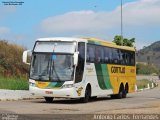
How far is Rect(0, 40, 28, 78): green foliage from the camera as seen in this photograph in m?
40.9

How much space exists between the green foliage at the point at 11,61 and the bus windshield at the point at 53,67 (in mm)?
14356

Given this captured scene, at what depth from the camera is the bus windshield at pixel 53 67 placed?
81.6 ft

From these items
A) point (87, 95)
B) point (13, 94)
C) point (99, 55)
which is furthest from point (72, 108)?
point (13, 94)

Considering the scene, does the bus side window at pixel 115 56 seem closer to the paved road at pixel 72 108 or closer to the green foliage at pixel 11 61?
the paved road at pixel 72 108

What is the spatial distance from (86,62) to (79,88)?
164cm

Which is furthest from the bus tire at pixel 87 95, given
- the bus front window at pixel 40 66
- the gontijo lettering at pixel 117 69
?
the gontijo lettering at pixel 117 69

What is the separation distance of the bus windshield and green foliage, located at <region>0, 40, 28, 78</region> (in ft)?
47.1

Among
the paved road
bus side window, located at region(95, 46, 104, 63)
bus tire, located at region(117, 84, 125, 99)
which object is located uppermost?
bus side window, located at region(95, 46, 104, 63)

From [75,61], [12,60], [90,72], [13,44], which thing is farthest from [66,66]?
[13,44]

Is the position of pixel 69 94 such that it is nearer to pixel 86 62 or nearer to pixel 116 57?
pixel 86 62

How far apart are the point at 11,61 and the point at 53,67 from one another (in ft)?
59.9

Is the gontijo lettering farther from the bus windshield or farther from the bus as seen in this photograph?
the bus windshield

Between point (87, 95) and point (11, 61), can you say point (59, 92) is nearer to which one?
point (87, 95)

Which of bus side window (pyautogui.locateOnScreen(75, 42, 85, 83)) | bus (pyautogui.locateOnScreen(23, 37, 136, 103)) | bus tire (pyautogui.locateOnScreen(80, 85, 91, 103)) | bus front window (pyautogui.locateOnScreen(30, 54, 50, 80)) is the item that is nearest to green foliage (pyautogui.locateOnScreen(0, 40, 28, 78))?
bus (pyautogui.locateOnScreen(23, 37, 136, 103))
